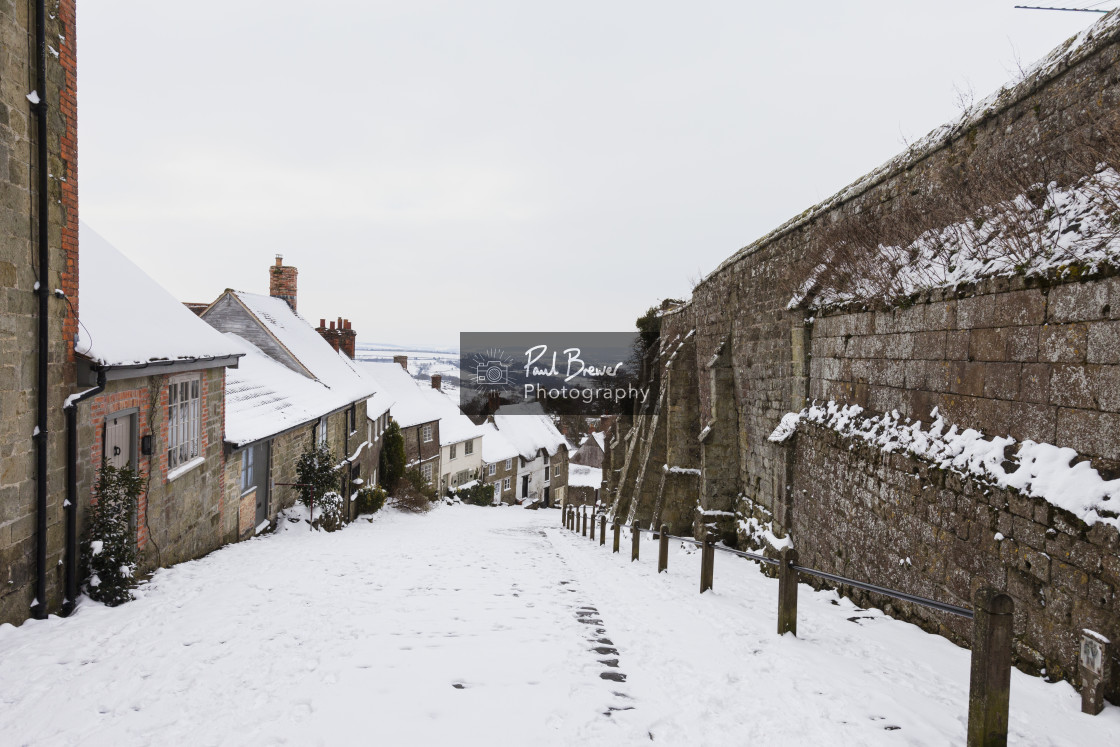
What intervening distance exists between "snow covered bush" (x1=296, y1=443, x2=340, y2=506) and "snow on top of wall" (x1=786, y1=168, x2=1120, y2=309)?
494 inches

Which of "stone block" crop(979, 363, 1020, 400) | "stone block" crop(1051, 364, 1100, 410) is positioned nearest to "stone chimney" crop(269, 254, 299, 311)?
"stone block" crop(979, 363, 1020, 400)

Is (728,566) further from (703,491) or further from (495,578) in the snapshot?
(495,578)

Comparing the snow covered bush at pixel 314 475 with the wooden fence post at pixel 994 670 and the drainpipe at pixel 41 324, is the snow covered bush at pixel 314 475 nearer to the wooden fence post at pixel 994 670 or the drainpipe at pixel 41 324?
the drainpipe at pixel 41 324

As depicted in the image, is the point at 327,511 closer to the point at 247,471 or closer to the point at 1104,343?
the point at 247,471

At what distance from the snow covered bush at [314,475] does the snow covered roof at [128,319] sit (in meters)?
4.86

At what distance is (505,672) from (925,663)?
3049 mm

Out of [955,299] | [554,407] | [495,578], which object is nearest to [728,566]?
[495,578]

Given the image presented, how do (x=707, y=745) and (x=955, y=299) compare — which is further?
(x=955, y=299)

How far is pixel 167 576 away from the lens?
7.77m

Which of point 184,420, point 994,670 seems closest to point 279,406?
point 184,420

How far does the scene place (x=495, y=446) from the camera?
40.3 m

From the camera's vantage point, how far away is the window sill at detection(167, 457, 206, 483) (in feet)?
28.5

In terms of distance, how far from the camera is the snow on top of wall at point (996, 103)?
4.00 metres

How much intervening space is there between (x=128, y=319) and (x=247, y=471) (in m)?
5.37
